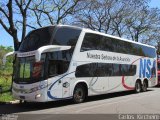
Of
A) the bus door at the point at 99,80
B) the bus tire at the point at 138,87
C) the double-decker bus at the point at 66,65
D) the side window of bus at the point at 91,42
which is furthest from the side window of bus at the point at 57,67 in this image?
the bus tire at the point at 138,87

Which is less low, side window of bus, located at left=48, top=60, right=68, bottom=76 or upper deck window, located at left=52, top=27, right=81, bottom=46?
upper deck window, located at left=52, top=27, right=81, bottom=46

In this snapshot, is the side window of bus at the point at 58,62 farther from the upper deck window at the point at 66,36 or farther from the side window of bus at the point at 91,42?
the side window of bus at the point at 91,42

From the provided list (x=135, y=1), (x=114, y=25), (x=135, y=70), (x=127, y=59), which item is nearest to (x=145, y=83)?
(x=135, y=70)

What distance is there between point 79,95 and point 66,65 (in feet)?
6.29

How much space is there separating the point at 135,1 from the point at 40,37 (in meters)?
24.4

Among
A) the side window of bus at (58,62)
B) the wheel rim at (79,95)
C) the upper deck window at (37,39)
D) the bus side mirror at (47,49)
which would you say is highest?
the upper deck window at (37,39)

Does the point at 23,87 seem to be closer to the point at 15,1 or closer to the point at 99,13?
the point at 15,1

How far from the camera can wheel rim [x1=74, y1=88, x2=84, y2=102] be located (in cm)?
1636

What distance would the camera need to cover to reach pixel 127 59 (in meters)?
21.2

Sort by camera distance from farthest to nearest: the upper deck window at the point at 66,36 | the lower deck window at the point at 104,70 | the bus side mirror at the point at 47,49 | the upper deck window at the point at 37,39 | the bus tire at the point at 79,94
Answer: the lower deck window at the point at 104,70
the bus tire at the point at 79,94
the upper deck window at the point at 66,36
the upper deck window at the point at 37,39
the bus side mirror at the point at 47,49

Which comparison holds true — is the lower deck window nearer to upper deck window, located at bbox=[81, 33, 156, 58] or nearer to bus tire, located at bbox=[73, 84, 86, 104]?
bus tire, located at bbox=[73, 84, 86, 104]

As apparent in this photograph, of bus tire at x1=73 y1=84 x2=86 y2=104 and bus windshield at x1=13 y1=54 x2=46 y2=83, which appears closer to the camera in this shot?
bus windshield at x1=13 y1=54 x2=46 y2=83

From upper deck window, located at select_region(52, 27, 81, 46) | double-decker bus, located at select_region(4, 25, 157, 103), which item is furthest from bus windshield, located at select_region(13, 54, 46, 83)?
upper deck window, located at select_region(52, 27, 81, 46)

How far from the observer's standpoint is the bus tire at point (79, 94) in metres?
16.3
